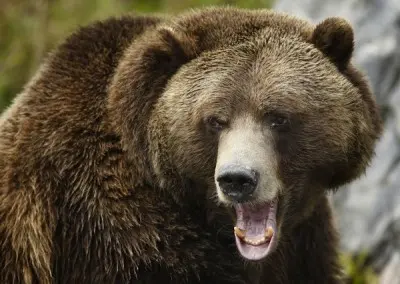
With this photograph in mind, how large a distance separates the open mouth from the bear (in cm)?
1

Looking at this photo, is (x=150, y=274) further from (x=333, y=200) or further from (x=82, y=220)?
(x=333, y=200)

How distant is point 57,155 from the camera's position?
6.93 metres

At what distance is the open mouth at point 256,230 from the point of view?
652 cm

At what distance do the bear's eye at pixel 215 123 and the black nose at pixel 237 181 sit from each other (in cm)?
52

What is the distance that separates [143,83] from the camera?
22.9 feet

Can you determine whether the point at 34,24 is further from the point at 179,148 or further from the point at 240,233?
the point at 240,233

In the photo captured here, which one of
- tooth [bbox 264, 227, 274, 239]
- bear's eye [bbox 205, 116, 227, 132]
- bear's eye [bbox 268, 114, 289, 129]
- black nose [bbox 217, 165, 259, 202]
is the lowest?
tooth [bbox 264, 227, 274, 239]

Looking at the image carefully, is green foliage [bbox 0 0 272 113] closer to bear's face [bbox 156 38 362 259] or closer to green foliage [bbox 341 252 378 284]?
green foliage [bbox 341 252 378 284]

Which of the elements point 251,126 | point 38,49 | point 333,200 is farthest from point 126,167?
point 38,49

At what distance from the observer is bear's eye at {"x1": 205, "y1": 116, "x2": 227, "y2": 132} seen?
6.68 m

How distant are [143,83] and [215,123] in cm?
63

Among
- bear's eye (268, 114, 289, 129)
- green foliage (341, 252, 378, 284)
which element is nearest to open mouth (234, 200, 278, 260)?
bear's eye (268, 114, 289, 129)

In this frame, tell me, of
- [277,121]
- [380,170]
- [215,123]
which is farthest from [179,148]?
[380,170]

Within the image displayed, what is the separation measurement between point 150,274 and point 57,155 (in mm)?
1016
